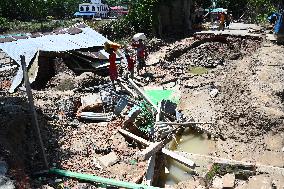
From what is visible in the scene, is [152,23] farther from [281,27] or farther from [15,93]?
[15,93]

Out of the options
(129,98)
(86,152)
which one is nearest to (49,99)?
(129,98)

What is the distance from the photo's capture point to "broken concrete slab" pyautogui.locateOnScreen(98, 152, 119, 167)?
8742 millimetres

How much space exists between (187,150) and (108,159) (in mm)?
2892

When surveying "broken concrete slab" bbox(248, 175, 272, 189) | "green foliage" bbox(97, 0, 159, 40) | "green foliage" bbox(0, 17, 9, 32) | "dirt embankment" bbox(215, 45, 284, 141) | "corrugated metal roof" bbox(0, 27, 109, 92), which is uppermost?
"green foliage" bbox(97, 0, 159, 40)

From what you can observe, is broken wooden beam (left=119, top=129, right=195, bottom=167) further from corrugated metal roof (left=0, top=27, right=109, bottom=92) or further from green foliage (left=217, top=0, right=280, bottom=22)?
green foliage (left=217, top=0, right=280, bottom=22)

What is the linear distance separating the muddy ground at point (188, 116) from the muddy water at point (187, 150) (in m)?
0.34

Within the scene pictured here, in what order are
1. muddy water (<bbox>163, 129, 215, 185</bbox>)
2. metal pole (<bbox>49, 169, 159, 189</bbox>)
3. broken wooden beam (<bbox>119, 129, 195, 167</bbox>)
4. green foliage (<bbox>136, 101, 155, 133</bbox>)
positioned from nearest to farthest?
metal pole (<bbox>49, 169, 159, 189</bbox>)
broken wooden beam (<bbox>119, 129, 195, 167</bbox>)
muddy water (<bbox>163, 129, 215, 185</bbox>)
green foliage (<bbox>136, 101, 155, 133</bbox>)

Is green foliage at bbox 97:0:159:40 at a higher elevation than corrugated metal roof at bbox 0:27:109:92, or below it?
higher

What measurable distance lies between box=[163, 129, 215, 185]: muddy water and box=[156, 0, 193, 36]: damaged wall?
11.4 meters

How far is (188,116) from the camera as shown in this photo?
1196 centimetres

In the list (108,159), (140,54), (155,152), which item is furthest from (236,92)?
(108,159)

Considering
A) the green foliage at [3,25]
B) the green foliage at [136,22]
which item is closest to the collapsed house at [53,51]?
the green foliage at [136,22]

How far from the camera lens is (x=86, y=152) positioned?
9.17 metres

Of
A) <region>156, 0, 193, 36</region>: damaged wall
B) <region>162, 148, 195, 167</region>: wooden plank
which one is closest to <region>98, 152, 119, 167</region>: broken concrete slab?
<region>162, 148, 195, 167</region>: wooden plank
